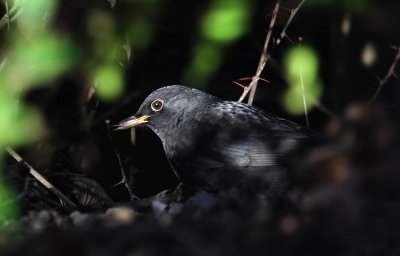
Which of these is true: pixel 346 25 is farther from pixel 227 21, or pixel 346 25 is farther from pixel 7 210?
pixel 7 210

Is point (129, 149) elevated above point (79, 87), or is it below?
below

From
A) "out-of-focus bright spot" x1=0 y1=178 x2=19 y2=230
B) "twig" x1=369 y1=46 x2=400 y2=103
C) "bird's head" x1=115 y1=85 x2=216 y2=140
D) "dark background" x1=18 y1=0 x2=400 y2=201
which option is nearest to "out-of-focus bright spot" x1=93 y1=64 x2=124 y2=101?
"dark background" x1=18 y1=0 x2=400 y2=201

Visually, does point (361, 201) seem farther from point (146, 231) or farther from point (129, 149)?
point (129, 149)

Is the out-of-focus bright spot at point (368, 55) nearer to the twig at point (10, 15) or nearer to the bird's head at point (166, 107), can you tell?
the bird's head at point (166, 107)

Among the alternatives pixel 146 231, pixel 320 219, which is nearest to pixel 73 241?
pixel 146 231

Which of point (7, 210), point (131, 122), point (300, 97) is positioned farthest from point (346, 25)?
point (7, 210)

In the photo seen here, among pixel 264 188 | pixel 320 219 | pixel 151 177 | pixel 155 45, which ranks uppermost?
pixel 320 219

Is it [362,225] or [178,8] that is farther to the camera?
[178,8]

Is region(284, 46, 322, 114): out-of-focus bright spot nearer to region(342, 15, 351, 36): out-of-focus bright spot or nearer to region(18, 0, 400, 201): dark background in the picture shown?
region(18, 0, 400, 201): dark background
